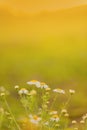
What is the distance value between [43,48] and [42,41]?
3 cm

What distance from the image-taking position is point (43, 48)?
2.18 m

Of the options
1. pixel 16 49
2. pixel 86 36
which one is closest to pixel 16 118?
pixel 16 49

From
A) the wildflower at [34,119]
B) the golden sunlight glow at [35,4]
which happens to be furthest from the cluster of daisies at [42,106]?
the golden sunlight glow at [35,4]

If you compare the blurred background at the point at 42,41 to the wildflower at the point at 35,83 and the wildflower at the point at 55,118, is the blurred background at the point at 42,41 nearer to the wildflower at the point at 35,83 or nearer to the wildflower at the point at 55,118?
the wildflower at the point at 35,83

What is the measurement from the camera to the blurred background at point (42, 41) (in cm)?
217

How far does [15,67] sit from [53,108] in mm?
261

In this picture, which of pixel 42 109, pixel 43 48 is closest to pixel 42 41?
pixel 43 48

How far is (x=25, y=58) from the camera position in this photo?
218cm

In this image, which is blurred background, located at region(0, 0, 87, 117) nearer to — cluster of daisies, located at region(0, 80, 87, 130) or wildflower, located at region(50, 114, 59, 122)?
cluster of daisies, located at region(0, 80, 87, 130)

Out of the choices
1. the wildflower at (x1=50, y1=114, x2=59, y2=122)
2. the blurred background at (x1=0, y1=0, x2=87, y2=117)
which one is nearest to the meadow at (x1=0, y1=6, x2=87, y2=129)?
the blurred background at (x1=0, y1=0, x2=87, y2=117)

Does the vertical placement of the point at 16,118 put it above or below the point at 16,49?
below

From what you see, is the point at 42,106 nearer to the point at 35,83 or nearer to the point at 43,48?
the point at 35,83

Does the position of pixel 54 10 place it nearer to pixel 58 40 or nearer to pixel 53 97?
pixel 58 40

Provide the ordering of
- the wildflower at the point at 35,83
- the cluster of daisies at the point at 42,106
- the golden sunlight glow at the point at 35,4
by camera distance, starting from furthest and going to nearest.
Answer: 1. the golden sunlight glow at the point at 35,4
2. the wildflower at the point at 35,83
3. the cluster of daisies at the point at 42,106
